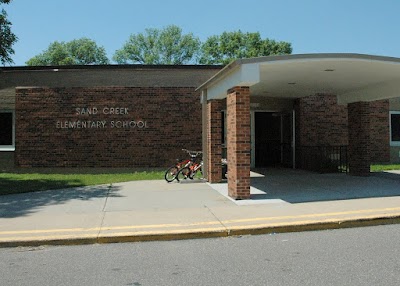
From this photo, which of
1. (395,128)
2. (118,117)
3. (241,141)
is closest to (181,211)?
(241,141)

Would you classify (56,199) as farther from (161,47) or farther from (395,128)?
(161,47)

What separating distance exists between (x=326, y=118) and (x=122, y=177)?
9.07 meters

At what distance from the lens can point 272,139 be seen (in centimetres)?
1984

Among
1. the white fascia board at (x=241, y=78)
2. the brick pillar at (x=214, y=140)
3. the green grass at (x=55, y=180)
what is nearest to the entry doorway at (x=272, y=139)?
the green grass at (x=55, y=180)

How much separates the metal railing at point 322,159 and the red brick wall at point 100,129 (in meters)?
4.34

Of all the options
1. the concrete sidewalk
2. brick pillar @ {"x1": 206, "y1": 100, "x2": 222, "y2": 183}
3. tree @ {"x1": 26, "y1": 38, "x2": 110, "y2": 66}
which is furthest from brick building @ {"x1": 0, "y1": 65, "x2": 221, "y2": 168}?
tree @ {"x1": 26, "y1": 38, "x2": 110, "y2": 66}

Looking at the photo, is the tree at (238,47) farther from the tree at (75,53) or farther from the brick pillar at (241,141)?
the brick pillar at (241,141)

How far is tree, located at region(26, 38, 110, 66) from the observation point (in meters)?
66.1

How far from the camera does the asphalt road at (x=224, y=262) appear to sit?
16.5 feet

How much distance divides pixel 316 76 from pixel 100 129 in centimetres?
922

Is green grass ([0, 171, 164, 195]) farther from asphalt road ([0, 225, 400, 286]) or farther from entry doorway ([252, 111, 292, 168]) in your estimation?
asphalt road ([0, 225, 400, 286])

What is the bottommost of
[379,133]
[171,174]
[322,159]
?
[171,174]

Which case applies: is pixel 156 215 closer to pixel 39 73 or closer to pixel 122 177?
pixel 122 177

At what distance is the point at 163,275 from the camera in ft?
17.2
